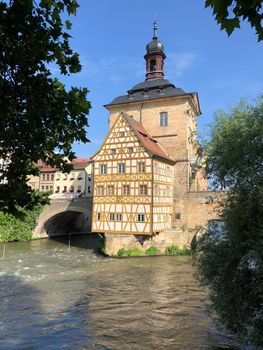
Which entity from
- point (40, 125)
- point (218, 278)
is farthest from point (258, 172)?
point (40, 125)

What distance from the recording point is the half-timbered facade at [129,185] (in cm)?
2298

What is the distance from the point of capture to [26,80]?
3680 millimetres

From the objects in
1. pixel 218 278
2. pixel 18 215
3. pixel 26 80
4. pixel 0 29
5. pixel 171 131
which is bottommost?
pixel 218 278

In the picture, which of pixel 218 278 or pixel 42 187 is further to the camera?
pixel 42 187

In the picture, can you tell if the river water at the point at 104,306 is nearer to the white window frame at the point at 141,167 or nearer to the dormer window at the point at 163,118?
the white window frame at the point at 141,167

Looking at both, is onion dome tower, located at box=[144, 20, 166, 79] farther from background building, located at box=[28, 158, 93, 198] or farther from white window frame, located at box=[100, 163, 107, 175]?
background building, located at box=[28, 158, 93, 198]

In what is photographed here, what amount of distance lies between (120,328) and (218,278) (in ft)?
13.6

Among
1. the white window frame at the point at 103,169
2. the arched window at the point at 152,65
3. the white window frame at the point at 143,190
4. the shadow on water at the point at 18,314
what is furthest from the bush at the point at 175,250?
the arched window at the point at 152,65

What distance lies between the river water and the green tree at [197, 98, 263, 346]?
190cm

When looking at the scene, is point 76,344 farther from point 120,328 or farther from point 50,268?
point 50,268

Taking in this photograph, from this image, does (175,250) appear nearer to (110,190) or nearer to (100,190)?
(110,190)

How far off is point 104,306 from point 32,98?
10448 mm

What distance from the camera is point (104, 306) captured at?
41.1ft

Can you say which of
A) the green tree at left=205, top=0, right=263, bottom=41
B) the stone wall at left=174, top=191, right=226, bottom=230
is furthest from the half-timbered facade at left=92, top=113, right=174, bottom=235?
the green tree at left=205, top=0, right=263, bottom=41
